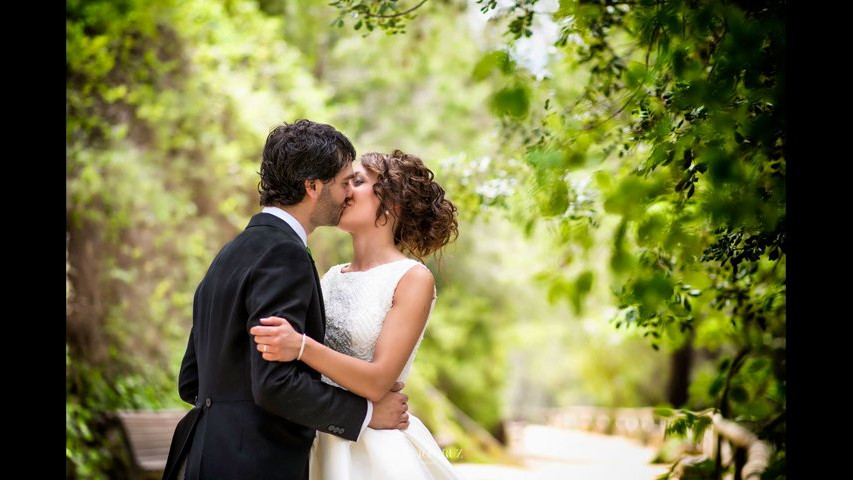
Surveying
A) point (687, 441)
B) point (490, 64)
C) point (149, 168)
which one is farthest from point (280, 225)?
point (687, 441)

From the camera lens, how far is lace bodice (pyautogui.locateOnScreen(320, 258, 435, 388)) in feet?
9.94

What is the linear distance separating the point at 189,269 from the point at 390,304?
685cm

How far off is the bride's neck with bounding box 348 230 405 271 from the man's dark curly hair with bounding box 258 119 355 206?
0.46 m

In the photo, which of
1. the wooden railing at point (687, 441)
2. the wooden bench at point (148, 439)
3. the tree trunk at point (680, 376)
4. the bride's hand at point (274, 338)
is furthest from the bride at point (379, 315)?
the tree trunk at point (680, 376)

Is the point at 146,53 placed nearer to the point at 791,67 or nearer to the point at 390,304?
the point at 390,304

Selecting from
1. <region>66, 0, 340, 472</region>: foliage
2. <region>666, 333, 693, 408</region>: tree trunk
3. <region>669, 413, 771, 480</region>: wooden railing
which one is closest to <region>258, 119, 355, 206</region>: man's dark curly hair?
<region>669, 413, 771, 480</region>: wooden railing

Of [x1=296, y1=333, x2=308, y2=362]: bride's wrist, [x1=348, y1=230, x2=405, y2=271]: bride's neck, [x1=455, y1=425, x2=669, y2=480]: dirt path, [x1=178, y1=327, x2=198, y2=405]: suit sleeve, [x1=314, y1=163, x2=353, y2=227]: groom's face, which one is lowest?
[x1=455, y1=425, x2=669, y2=480]: dirt path

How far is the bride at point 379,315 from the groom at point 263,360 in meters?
0.07

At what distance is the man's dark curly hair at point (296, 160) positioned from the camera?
2812 millimetres

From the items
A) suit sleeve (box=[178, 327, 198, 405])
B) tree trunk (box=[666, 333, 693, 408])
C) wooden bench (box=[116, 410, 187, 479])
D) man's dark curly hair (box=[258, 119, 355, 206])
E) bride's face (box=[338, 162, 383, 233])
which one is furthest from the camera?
tree trunk (box=[666, 333, 693, 408])

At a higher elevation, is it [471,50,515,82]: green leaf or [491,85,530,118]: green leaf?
[471,50,515,82]: green leaf

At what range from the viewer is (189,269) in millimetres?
9406

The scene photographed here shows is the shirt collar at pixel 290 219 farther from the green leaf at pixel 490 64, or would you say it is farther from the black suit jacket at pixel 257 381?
the green leaf at pixel 490 64

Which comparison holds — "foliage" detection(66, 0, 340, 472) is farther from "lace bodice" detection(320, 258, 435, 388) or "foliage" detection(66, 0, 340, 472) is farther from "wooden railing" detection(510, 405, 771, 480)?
"wooden railing" detection(510, 405, 771, 480)
